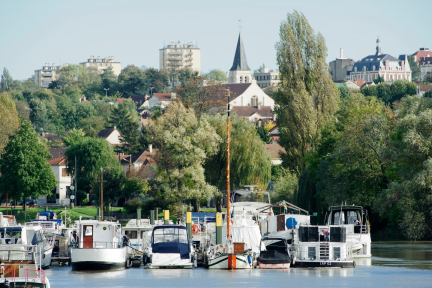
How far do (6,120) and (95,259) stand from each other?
49514 mm

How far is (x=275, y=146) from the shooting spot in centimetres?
12825

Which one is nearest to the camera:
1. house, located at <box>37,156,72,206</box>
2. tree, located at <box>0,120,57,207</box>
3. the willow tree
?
the willow tree

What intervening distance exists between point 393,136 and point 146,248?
23.8 meters

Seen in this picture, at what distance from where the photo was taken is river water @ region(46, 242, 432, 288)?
37594mm

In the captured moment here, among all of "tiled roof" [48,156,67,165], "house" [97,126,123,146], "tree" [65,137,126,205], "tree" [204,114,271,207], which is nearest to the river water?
"tree" [204,114,271,207]

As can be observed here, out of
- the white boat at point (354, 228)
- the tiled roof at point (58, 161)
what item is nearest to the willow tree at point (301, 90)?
the white boat at point (354, 228)

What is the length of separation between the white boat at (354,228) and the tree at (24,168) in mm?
45857

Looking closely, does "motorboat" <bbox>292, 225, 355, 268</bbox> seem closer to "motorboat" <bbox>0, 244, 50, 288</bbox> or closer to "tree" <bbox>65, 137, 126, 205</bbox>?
"motorboat" <bbox>0, 244, 50, 288</bbox>

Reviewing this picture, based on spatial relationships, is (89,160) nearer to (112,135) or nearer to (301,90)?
(301,90)

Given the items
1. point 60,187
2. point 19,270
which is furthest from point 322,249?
point 60,187

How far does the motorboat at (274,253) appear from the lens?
43188mm

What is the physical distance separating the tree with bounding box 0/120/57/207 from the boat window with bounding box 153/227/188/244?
48562mm

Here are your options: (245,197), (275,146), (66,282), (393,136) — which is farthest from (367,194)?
(275,146)

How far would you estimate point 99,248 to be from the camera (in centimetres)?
4206
